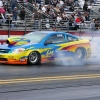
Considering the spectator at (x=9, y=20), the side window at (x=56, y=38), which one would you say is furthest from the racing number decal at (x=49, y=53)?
the spectator at (x=9, y=20)

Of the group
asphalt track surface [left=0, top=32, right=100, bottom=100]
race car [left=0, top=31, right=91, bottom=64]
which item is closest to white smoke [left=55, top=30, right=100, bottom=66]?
race car [left=0, top=31, right=91, bottom=64]

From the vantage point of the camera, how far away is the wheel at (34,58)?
56.5ft

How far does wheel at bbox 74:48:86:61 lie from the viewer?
18.7m

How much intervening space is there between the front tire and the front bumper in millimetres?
268

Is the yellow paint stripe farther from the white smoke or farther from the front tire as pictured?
the white smoke

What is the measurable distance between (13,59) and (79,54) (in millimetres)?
3352

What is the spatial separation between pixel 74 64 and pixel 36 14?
1102 centimetres

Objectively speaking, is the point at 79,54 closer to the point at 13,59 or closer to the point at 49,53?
the point at 49,53

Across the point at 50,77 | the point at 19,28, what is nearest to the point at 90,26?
the point at 19,28

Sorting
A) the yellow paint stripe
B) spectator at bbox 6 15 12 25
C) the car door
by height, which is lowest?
the yellow paint stripe

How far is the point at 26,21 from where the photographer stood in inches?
1080

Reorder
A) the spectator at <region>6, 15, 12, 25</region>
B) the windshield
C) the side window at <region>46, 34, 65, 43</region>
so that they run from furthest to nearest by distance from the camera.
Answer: the spectator at <region>6, 15, 12, 25</region> < the side window at <region>46, 34, 65, 43</region> < the windshield

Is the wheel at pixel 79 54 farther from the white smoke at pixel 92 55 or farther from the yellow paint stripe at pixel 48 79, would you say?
the yellow paint stripe at pixel 48 79

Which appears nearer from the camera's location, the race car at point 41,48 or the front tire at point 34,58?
the race car at point 41,48
